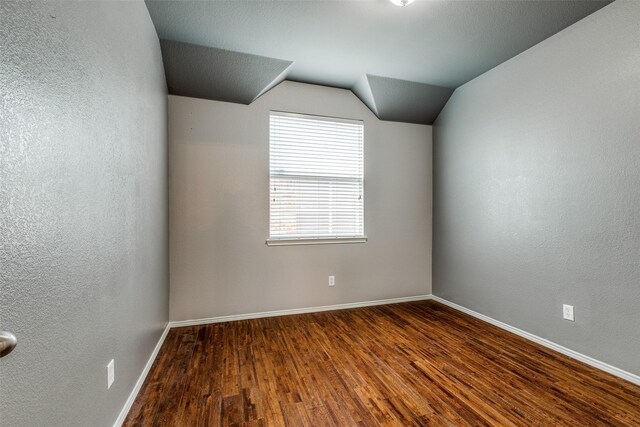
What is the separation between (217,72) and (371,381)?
291cm

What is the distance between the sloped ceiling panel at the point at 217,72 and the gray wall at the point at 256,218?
0.14 meters

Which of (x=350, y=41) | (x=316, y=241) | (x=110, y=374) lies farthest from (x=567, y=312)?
(x=110, y=374)

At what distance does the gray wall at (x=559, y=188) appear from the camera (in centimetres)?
197

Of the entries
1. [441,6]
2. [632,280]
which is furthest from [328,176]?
[632,280]

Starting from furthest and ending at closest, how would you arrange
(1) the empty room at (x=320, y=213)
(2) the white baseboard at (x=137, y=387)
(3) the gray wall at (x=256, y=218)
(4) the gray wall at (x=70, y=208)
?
(3) the gray wall at (x=256, y=218) → (2) the white baseboard at (x=137, y=387) → (1) the empty room at (x=320, y=213) → (4) the gray wall at (x=70, y=208)

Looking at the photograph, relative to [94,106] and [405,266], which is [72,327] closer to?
[94,106]

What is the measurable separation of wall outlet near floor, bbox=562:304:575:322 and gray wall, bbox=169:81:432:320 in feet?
5.36

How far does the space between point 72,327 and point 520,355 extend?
2.88 metres

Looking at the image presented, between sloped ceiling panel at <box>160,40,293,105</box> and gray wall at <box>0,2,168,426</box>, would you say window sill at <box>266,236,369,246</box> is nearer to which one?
gray wall at <box>0,2,168,426</box>

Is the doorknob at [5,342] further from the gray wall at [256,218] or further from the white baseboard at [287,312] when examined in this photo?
the white baseboard at [287,312]

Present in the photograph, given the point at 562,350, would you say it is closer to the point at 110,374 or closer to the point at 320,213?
the point at 320,213

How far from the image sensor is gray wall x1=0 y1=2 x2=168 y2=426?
0.78 metres

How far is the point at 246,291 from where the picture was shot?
309cm

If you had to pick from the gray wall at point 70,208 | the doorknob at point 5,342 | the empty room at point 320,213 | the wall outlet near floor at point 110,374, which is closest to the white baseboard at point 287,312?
the empty room at point 320,213
